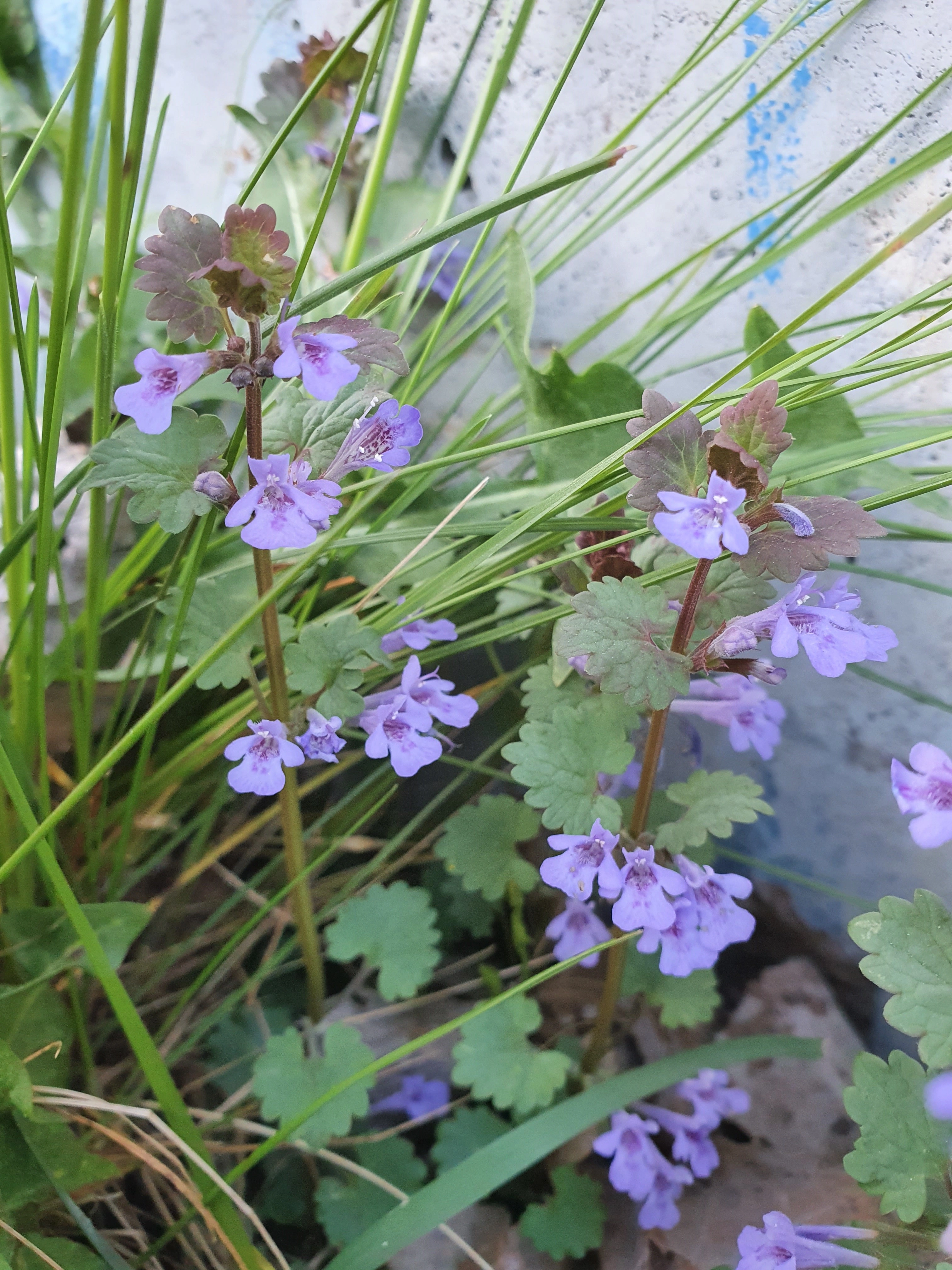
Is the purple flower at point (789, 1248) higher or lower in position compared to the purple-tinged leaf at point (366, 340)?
lower

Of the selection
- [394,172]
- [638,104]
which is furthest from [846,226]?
[394,172]

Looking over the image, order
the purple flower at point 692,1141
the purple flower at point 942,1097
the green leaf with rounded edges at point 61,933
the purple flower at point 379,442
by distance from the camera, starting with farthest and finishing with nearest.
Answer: the purple flower at point 692,1141 < the green leaf with rounded edges at point 61,933 < the purple flower at point 379,442 < the purple flower at point 942,1097

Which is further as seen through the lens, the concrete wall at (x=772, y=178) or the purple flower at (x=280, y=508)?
the concrete wall at (x=772, y=178)

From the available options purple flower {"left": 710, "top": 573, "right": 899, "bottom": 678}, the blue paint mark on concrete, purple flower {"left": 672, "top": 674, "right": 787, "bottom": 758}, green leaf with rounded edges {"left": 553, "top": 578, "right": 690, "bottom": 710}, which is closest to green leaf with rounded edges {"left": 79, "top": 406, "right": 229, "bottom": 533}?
green leaf with rounded edges {"left": 553, "top": 578, "right": 690, "bottom": 710}

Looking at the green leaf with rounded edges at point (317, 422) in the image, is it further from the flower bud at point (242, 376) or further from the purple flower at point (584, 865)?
the purple flower at point (584, 865)

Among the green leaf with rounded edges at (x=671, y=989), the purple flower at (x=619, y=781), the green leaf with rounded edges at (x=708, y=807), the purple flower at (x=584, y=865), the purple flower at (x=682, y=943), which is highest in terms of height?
the purple flower at (x=584, y=865)

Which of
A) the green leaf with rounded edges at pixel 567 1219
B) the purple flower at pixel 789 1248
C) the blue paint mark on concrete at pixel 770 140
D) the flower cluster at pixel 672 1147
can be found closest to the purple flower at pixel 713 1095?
the flower cluster at pixel 672 1147

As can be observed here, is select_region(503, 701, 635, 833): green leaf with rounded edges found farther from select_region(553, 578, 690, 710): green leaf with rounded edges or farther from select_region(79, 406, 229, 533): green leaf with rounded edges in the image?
select_region(79, 406, 229, 533): green leaf with rounded edges

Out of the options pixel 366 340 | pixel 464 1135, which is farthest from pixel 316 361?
pixel 464 1135

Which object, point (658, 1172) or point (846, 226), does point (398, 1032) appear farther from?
point (846, 226)
